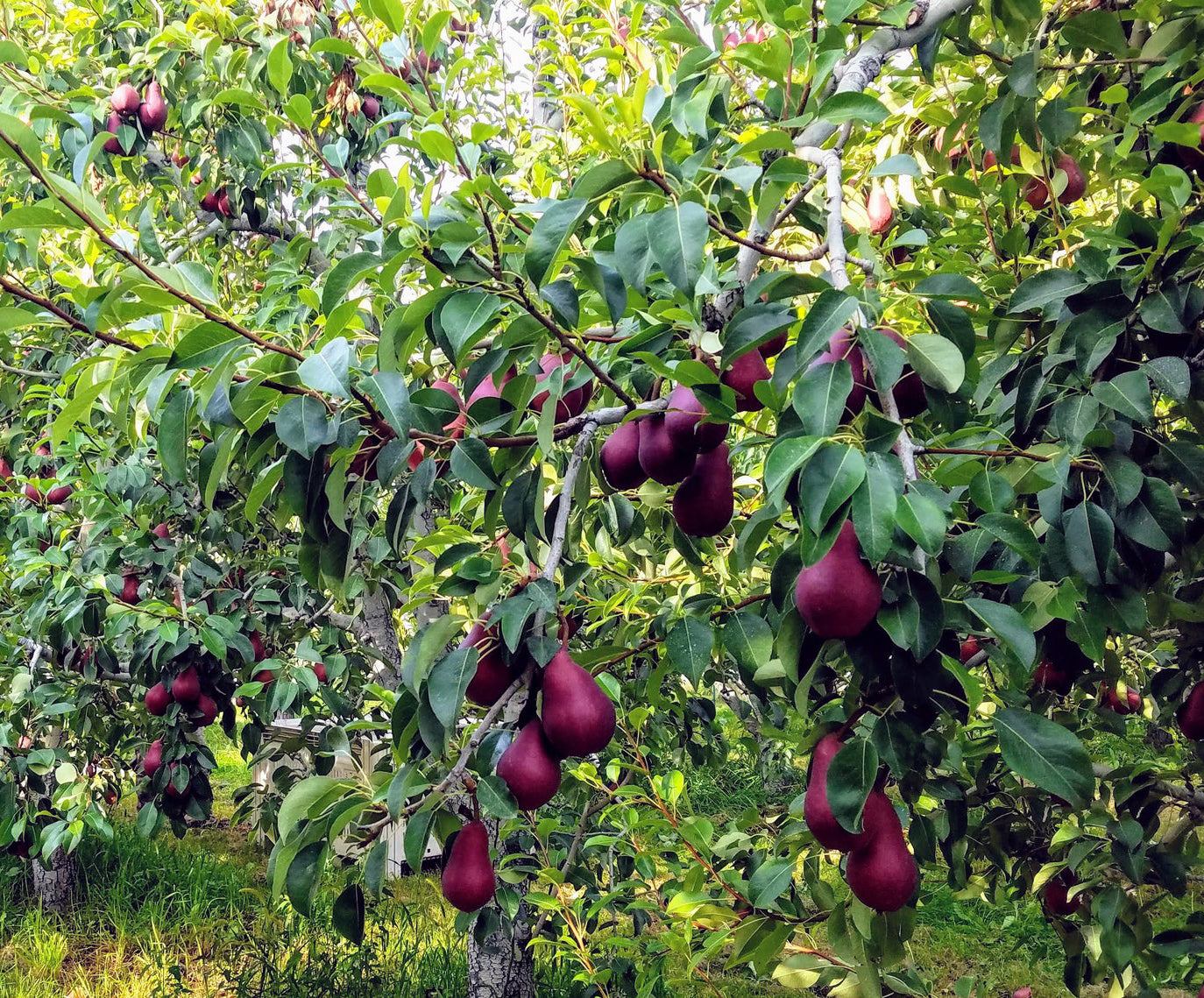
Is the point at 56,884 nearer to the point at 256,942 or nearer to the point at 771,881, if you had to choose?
the point at 256,942

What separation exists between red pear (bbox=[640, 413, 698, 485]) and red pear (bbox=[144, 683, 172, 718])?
2301 millimetres

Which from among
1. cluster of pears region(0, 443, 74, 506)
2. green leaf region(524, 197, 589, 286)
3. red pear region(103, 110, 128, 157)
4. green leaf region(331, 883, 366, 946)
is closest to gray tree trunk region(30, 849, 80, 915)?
cluster of pears region(0, 443, 74, 506)

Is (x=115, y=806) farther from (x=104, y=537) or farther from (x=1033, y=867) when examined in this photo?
(x=1033, y=867)

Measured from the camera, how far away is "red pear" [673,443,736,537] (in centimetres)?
104

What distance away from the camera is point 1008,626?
0.77 meters

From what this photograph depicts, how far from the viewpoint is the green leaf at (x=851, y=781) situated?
803 millimetres

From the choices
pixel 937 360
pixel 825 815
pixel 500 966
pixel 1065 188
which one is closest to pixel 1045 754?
pixel 825 815

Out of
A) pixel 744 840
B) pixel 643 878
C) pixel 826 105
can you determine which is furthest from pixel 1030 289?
pixel 643 878

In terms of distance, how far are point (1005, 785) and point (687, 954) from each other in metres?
0.66

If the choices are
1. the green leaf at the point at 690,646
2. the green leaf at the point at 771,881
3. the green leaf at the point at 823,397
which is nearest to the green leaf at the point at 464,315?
the green leaf at the point at 823,397

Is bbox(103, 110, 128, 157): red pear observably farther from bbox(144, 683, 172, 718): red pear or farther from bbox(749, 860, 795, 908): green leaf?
bbox(749, 860, 795, 908): green leaf

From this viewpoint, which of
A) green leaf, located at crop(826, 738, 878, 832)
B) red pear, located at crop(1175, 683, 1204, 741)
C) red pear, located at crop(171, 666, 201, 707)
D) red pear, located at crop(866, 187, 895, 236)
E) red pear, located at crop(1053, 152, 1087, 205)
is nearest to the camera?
green leaf, located at crop(826, 738, 878, 832)

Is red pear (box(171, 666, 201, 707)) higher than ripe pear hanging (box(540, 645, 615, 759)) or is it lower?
lower

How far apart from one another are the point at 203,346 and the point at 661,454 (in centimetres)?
46
